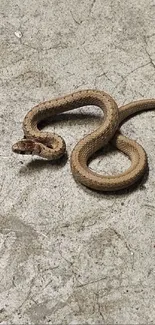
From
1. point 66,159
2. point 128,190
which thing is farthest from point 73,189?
point 128,190

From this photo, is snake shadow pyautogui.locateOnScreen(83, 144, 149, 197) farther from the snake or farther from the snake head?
the snake head

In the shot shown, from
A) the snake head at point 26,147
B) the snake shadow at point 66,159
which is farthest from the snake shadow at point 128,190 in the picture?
the snake head at point 26,147

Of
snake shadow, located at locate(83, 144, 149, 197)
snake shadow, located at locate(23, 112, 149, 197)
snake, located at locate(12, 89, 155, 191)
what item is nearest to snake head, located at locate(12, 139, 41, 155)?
snake, located at locate(12, 89, 155, 191)

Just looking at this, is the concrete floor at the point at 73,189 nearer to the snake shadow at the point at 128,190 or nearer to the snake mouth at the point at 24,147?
the snake shadow at the point at 128,190

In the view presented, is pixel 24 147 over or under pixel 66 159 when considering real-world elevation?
over

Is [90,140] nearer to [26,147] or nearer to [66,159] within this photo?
[66,159]

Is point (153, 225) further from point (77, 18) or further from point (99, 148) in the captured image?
point (77, 18)
